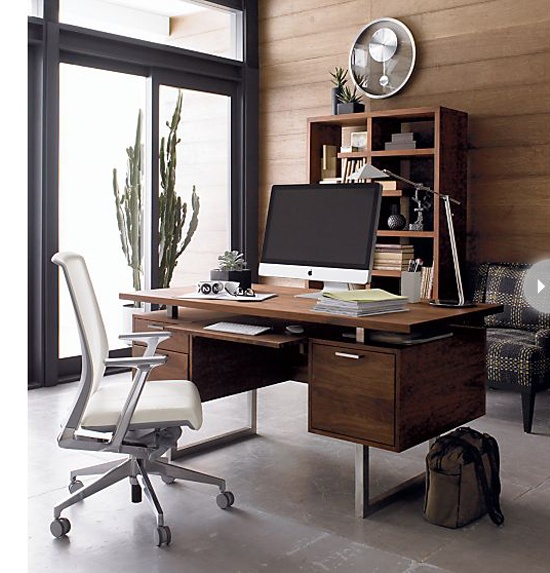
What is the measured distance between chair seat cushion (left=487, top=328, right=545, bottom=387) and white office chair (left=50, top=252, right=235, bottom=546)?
1885 millimetres

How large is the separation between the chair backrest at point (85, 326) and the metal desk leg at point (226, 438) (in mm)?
923

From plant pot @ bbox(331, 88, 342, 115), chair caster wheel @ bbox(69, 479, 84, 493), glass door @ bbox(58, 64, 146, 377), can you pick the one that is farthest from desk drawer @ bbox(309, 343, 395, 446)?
plant pot @ bbox(331, 88, 342, 115)

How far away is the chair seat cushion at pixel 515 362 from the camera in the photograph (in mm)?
3975

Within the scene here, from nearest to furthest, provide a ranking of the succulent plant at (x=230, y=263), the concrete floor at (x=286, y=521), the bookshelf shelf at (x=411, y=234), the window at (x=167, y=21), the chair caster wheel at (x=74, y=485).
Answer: the concrete floor at (x=286, y=521) → the chair caster wheel at (x=74, y=485) → the succulent plant at (x=230, y=263) → the bookshelf shelf at (x=411, y=234) → the window at (x=167, y=21)

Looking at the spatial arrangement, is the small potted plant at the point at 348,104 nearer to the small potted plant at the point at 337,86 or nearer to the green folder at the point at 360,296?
the small potted plant at the point at 337,86

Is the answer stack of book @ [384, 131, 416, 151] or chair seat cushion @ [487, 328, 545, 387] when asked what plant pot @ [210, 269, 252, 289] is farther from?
stack of book @ [384, 131, 416, 151]

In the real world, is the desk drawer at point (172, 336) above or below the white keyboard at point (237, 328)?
below

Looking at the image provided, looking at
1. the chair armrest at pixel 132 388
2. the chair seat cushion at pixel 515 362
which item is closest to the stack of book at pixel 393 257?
the chair seat cushion at pixel 515 362

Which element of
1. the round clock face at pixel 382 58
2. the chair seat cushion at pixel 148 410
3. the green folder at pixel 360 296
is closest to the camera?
the chair seat cushion at pixel 148 410

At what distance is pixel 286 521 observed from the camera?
2.70m

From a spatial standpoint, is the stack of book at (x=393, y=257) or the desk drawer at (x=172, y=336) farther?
the stack of book at (x=393, y=257)

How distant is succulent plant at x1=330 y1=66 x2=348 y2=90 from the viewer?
5574mm

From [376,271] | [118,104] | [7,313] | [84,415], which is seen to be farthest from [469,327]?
[118,104]

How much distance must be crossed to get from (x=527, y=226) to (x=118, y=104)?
2.92 meters
